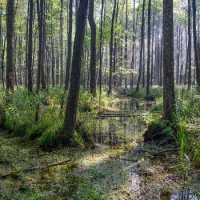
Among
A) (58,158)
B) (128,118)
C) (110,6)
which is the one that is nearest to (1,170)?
(58,158)

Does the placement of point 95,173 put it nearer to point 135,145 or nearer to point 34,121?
point 135,145

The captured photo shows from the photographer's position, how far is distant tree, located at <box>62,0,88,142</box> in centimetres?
800

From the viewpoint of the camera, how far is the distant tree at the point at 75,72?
315 inches

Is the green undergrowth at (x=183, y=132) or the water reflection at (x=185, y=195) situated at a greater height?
the green undergrowth at (x=183, y=132)

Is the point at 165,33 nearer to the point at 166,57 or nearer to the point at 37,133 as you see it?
the point at 166,57

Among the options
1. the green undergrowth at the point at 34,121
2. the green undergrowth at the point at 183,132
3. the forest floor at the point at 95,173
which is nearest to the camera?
the forest floor at the point at 95,173

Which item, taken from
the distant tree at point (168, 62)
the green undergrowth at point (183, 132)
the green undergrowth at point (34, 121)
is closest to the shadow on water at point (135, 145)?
the green undergrowth at point (183, 132)

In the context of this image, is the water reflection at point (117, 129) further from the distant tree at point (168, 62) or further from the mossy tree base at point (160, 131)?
the distant tree at point (168, 62)

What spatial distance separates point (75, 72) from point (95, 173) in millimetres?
3094

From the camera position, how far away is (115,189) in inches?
214

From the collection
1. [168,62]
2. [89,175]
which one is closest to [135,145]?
[168,62]

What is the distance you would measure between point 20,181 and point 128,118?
32.0 feet

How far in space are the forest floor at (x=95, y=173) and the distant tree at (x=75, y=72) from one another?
0.72m

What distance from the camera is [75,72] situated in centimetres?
820
